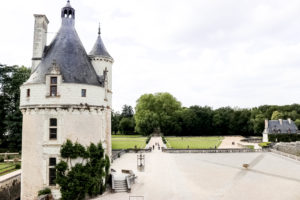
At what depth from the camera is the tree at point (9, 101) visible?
123ft

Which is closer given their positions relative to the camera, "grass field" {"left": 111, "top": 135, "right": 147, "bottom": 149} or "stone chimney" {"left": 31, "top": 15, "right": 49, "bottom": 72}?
"stone chimney" {"left": 31, "top": 15, "right": 49, "bottom": 72}

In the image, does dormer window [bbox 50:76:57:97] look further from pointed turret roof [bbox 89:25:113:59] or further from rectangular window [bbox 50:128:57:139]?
pointed turret roof [bbox 89:25:113:59]

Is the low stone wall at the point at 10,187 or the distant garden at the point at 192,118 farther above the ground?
the distant garden at the point at 192,118

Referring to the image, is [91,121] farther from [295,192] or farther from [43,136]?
[295,192]

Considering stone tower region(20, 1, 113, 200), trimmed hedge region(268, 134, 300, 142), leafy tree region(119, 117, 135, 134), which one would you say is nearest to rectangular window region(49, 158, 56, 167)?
stone tower region(20, 1, 113, 200)

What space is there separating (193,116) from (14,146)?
218 feet

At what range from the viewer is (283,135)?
59750mm

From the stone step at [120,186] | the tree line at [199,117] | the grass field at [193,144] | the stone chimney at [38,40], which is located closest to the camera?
the stone chimney at [38,40]

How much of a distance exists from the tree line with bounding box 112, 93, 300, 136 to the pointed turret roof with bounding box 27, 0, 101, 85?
62.2m

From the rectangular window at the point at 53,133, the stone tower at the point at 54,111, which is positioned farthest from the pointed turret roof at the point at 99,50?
the rectangular window at the point at 53,133

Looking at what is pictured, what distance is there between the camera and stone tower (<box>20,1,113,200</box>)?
15812mm

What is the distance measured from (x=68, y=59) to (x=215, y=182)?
16798 millimetres

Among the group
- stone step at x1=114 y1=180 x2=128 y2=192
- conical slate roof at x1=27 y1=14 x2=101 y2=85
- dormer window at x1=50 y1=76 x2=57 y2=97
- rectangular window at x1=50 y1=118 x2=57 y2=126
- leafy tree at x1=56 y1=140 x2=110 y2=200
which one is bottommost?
stone step at x1=114 y1=180 x2=128 y2=192

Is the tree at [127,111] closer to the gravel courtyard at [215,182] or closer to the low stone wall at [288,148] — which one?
the low stone wall at [288,148]
